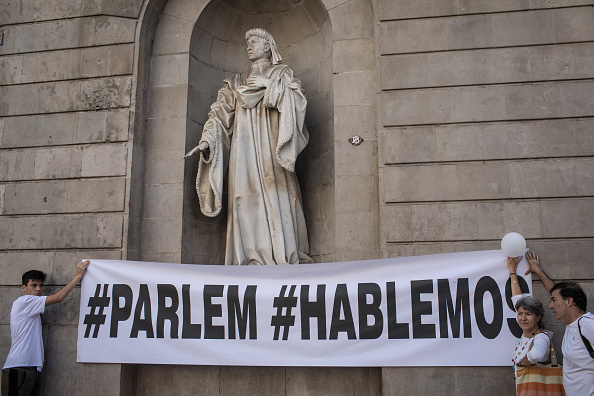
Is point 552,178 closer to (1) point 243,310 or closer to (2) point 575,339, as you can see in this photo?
(2) point 575,339

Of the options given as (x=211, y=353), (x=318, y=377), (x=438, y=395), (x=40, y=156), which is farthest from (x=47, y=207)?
(x=438, y=395)

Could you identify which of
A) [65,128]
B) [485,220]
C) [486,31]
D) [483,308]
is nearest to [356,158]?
[485,220]

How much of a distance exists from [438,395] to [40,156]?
5.98 m

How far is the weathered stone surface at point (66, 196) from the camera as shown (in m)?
7.85

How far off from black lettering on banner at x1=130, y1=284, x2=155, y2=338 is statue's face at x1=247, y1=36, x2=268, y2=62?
11.6 feet

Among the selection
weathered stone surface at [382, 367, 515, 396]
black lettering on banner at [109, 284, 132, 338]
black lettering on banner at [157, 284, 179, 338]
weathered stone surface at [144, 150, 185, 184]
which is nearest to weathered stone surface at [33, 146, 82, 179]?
weathered stone surface at [144, 150, 185, 184]

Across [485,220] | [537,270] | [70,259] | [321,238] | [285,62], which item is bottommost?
[537,270]

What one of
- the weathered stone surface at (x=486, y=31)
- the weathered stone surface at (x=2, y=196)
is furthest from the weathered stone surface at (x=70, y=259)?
the weathered stone surface at (x=486, y=31)

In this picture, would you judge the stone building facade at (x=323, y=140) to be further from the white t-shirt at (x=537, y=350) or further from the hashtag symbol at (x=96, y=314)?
the white t-shirt at (x=537, y=350)

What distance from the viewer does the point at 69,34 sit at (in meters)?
8.52

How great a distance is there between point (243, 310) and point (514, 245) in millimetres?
3077

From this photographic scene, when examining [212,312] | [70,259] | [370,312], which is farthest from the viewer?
[70,259]

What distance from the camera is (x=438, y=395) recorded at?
251 inches

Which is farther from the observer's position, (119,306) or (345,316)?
(119,306)
